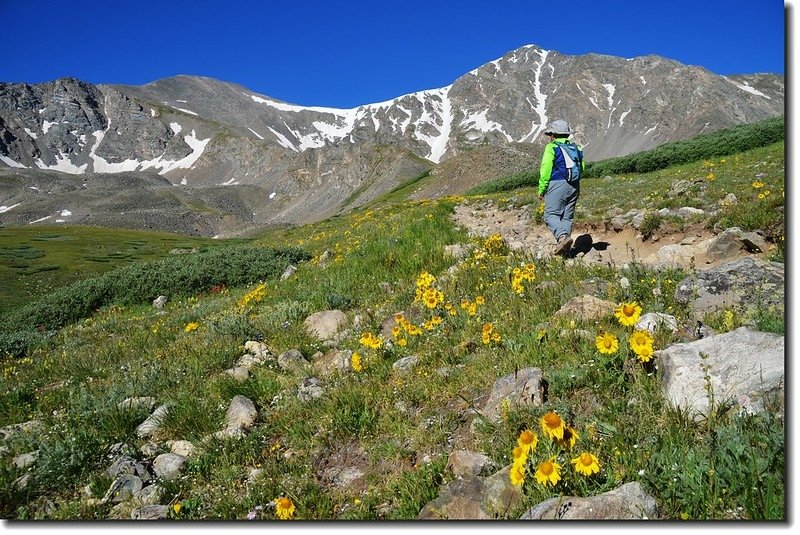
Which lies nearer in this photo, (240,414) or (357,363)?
(240,414)

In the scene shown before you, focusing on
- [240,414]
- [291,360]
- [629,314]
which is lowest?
[240,414]

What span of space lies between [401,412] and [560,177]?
5.79 metres

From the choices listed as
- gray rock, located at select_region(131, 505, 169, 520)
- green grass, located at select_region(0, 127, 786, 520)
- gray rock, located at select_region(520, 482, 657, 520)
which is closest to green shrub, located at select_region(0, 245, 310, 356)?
green grass, located at select_region(0, 127, 786, 520)

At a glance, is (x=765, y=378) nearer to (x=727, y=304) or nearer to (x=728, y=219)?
(x=727, y=304)

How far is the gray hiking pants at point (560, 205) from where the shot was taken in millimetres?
8352

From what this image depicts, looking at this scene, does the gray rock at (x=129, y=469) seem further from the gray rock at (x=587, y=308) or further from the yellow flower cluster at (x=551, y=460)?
the gray rock at (x=587, y=308)

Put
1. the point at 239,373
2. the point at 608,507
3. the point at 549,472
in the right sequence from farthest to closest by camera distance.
→ the point at 239,373, the point at 549,472, the point at 608,507

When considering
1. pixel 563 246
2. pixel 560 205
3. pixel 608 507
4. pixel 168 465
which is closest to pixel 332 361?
pixel 168 465

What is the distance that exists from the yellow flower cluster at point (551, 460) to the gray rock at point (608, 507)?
5.5 inches

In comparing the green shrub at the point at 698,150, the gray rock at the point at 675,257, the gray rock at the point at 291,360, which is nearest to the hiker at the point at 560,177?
the gray rock at the point at 675,257

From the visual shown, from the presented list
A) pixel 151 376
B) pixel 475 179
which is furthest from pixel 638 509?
pixel 475 179

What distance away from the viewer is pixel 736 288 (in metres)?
4.31

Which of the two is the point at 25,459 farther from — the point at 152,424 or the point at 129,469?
the point at 129,469

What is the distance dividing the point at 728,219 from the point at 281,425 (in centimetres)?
718
